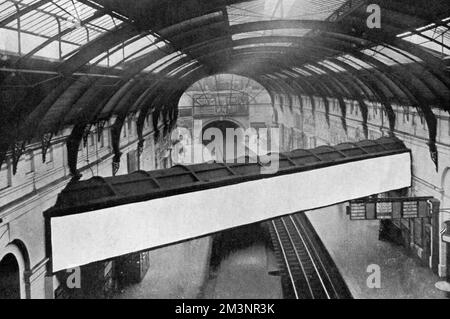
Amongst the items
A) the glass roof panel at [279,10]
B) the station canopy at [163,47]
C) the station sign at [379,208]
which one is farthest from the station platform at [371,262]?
the glass roof panel at [279,10]

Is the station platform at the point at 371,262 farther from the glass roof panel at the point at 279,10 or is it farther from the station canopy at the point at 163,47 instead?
the glass roof panel at the point at 279,10

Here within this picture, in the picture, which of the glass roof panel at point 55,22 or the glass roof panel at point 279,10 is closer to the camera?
the glass roof panel at point 55,22

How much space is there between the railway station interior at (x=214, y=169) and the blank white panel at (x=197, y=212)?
4 centimetres

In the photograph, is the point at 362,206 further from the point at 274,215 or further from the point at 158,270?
the point at 158,270

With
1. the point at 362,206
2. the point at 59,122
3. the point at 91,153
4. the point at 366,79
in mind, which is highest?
the point at 366,79

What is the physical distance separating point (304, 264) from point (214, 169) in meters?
8.04

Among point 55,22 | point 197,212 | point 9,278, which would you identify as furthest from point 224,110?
point 55,22

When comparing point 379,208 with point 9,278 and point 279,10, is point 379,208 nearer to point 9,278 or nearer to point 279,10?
point 279,10

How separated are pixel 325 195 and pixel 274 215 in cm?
237

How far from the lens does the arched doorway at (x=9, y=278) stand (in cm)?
1045

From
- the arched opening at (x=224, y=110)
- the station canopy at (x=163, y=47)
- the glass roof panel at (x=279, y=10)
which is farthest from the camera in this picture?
the arched opening at (x=224, y=110)

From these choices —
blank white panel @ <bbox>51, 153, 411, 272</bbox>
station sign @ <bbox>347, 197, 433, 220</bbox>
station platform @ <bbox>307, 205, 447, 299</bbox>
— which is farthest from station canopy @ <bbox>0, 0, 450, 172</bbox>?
station platform @ <bbox>307, 205, 447, 299</bbox>

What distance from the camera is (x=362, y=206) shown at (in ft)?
50.8

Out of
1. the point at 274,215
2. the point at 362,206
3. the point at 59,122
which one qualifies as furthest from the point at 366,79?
the point at 59,122
